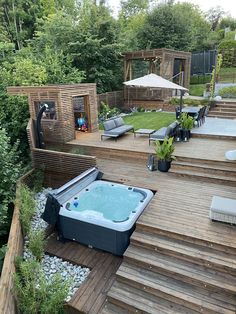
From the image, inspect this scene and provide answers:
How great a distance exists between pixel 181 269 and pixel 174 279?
23 centimetres

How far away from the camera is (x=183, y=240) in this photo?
5.13 meters

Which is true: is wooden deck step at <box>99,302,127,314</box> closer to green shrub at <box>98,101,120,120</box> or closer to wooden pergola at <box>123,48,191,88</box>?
green shrub at <box>98,101,120,120</box>

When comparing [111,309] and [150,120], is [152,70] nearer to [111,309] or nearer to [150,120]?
[150,120]

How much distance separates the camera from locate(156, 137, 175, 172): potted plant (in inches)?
306

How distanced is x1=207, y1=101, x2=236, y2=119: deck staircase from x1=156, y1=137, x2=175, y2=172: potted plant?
7186 millimetres

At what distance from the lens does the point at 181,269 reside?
4707 millimetres

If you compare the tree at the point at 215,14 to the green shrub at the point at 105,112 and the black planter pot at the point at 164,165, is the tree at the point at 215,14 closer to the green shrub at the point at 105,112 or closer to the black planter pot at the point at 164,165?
the green shrub at the point at 105,112

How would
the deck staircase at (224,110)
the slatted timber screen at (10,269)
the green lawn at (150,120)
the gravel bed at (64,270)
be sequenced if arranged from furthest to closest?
the deck staircase at (224,110), the green lawn at (150,120), the gravel bed at (64,270), the slatted timber screen at (10,269)

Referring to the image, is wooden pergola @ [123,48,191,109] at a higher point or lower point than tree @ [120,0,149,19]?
lower

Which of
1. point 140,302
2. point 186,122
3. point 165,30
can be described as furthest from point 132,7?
point 140,302

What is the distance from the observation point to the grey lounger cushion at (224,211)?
203 inches

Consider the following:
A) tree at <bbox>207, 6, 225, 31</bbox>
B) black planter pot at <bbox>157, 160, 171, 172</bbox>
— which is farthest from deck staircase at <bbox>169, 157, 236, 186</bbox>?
tree at <bbox>207, 6, 225, 31</bbox>

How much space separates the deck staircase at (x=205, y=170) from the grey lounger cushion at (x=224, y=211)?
6.39 feet

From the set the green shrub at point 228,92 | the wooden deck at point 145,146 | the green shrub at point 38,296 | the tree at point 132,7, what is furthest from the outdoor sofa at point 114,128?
the tree at point 132,7
